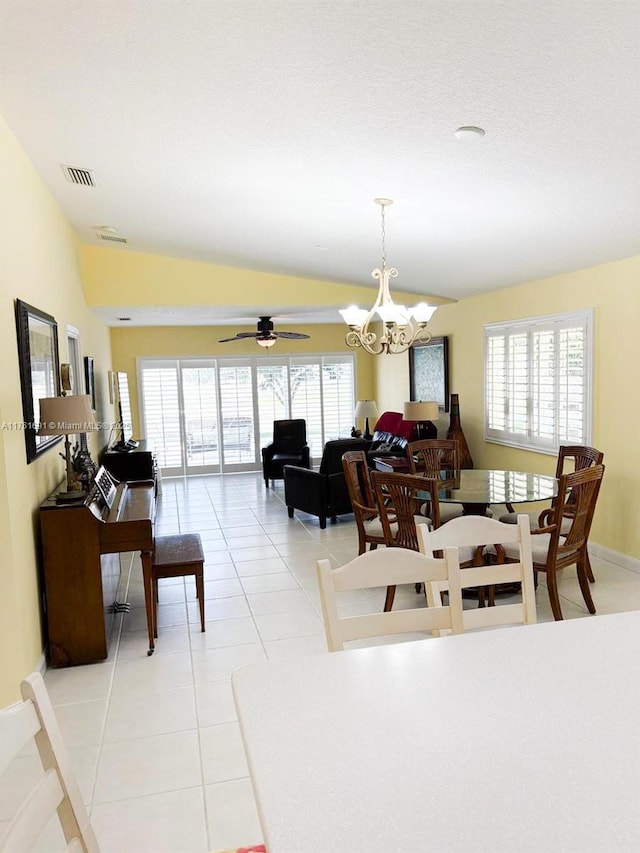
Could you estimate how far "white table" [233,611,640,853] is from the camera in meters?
0.94

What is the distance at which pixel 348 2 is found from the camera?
6.37ft

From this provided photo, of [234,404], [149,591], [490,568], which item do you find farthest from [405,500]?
[234,404]

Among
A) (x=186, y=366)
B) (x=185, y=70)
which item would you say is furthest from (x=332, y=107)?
(x=186, y=366)

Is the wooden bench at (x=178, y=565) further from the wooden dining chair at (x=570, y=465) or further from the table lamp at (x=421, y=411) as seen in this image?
the table lamp at (x=421, y=411)

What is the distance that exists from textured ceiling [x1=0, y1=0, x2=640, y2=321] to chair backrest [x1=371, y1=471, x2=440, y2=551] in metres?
1.75

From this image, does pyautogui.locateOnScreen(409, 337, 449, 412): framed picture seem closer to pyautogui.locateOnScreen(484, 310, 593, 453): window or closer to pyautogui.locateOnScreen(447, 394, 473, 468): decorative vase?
pyautogui.locateOnScreen(447, 394, 473, 468): decorative vase

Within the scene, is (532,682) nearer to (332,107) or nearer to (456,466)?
(332,107)

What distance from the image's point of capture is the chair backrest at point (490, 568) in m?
1.94

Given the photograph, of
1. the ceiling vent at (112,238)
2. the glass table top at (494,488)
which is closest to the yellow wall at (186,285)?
the ceiling vent at (112,238)

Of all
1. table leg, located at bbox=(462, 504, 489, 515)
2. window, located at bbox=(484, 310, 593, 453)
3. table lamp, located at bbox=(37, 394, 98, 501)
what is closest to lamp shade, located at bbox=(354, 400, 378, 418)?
window, located at bbox=(484, 310, 593, 453)

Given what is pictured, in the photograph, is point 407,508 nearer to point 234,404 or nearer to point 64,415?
point 64,415

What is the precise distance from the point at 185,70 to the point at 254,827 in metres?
2.85

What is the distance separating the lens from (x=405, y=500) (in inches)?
154

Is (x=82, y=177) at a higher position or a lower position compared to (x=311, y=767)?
higher
